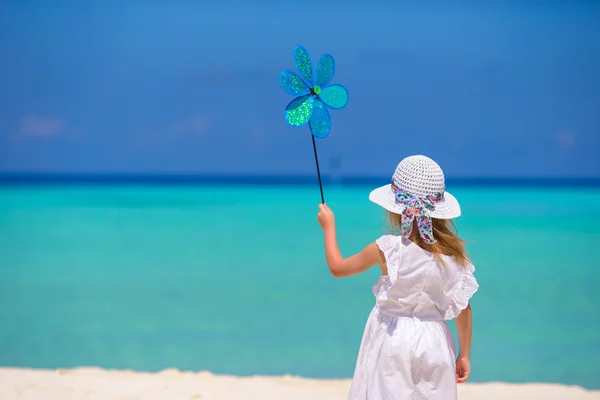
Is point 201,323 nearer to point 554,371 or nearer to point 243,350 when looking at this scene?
point 243,350

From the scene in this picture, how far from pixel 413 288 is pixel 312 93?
571 millimetres

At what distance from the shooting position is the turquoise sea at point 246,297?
3.43m

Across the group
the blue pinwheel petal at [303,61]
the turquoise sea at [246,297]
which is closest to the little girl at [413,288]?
the blue pinwheel petal at [303,61]

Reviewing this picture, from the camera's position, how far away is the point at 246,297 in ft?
→ 15.1

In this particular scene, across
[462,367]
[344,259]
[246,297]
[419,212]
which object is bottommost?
[246,297]

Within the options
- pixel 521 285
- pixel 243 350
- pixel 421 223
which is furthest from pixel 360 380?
pixel 521 285

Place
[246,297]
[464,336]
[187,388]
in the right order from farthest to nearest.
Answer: [246,297] < [187,388] < [464,336]

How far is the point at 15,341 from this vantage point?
11.9ft

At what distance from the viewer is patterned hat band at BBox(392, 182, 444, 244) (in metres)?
1.57

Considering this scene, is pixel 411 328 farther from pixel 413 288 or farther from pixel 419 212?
pixel 419 212

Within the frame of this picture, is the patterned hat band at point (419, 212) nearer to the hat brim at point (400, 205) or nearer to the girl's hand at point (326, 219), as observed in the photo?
the hat brim at point (400, 205)

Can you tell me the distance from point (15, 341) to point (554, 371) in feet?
8.93

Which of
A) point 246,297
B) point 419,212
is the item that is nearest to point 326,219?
point 419,212

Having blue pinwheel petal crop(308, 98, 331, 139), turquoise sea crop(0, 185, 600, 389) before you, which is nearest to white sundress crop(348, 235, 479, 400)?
blue pinwheel petal crop(308, 98, 331, 139)
